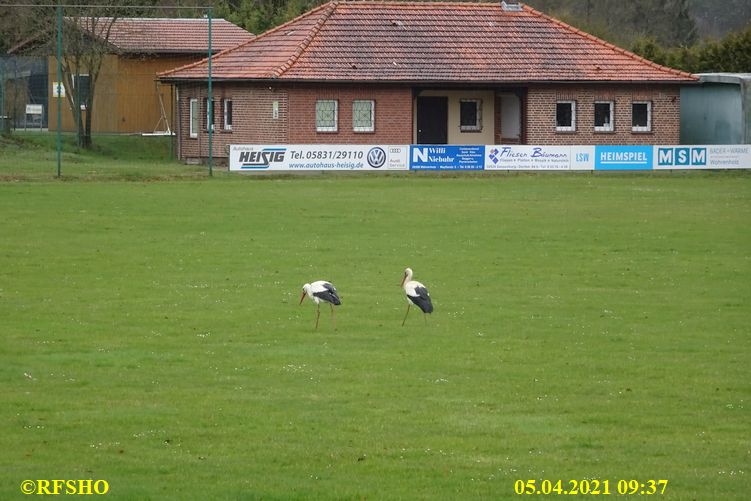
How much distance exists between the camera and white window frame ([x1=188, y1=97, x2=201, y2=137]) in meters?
52.8

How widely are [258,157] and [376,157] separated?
13.6 ft

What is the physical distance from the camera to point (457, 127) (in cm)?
5456

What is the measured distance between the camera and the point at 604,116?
5438 centimetres

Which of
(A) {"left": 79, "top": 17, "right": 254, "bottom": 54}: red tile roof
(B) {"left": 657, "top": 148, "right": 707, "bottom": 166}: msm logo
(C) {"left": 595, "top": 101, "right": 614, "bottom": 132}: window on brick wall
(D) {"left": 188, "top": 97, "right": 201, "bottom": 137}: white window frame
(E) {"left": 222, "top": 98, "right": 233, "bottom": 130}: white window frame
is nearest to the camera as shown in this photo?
(B) {"left": 657, "top": 148, "right": 707, "bottom": 166}: msm logo

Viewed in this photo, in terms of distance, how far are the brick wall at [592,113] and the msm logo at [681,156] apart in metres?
5.59

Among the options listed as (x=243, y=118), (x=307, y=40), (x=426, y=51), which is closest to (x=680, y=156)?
(x=426, y=51)

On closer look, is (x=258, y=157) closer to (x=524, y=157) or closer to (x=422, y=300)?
(x=524, y=157)

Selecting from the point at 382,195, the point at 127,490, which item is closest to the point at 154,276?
the point at 127,490

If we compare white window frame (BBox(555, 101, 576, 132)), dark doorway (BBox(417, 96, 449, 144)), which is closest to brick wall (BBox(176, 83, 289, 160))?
dark doorway (BBox(417, 96, 449, 144))

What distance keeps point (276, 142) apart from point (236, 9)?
2998 cm

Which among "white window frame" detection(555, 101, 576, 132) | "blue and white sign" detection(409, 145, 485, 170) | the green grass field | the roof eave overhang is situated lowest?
the green grass field

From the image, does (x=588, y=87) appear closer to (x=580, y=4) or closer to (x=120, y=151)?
(x=120, y=151)

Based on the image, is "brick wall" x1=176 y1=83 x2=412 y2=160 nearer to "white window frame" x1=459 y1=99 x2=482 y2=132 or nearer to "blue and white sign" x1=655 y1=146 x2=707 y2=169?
"white window frame" x1=459 y1=99 x2=482 y2=132

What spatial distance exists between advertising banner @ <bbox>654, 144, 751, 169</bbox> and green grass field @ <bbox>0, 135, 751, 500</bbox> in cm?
1688
